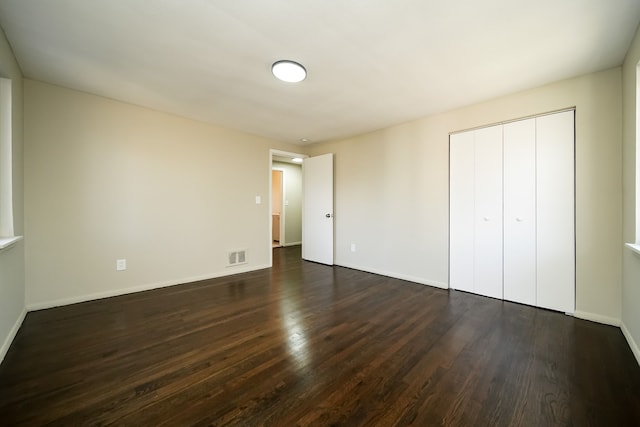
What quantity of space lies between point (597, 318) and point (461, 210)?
1.55 meters

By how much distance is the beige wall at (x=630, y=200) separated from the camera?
187 centimetres

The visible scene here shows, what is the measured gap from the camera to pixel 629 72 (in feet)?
6.66

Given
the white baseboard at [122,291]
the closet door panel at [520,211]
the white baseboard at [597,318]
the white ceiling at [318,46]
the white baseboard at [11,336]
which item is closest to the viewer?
the white ceiling at [318,46]

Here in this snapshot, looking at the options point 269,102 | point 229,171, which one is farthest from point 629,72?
point 229,171

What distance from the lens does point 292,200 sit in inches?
278

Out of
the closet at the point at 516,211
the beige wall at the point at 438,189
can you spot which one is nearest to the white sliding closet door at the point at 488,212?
the closet at the point at 516,211

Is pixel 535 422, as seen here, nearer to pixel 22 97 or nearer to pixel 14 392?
pixel 14 392

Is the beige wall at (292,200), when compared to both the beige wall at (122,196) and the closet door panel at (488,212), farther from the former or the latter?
the closet door panel at (488,212)

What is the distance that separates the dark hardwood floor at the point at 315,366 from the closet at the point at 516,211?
0.32 metres

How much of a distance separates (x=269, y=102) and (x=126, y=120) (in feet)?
5.77

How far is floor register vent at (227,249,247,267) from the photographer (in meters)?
4.07

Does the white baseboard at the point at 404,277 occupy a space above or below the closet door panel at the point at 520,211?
below

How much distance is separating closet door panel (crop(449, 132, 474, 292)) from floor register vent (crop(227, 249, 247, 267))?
10.2 ft

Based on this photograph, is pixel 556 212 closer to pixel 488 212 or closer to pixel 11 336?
pixel 488 212
